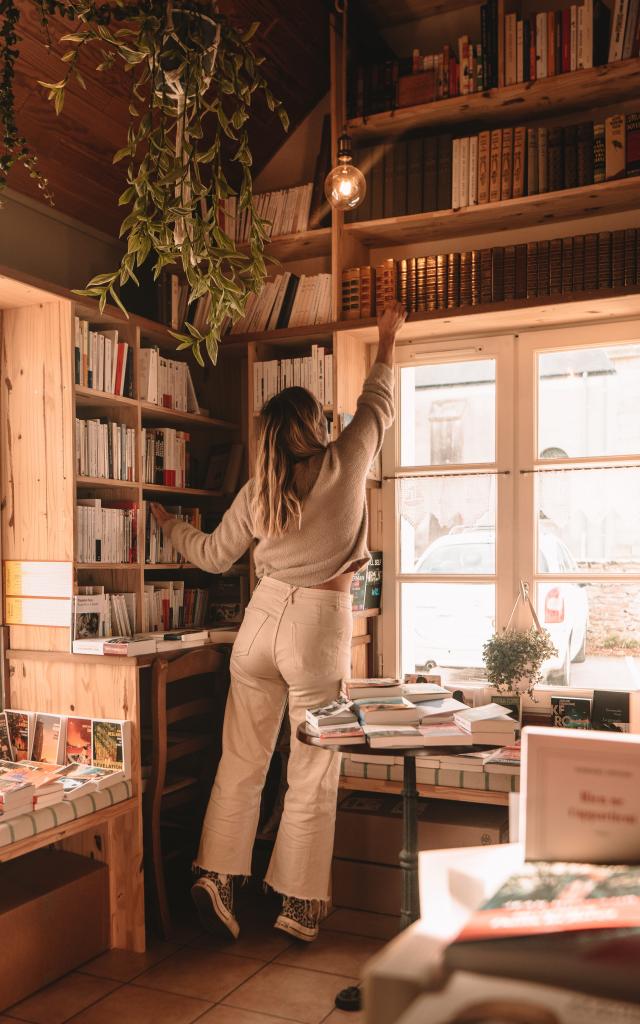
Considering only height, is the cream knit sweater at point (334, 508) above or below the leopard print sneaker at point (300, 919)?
above

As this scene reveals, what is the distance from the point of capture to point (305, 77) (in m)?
3.83

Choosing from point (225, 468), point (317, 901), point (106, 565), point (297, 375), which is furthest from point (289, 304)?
point (317, 901)

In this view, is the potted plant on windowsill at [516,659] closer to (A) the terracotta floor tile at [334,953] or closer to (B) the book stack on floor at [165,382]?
(A) the terracotta floor tile at [334,953]

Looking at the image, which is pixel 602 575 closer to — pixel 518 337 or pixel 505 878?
pixel 518 337

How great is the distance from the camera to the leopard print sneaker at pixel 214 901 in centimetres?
297

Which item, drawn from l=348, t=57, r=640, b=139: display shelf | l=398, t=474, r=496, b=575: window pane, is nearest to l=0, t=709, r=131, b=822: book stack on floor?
l=398, t=474, r=496, b=575: window pane

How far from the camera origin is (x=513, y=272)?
328cm

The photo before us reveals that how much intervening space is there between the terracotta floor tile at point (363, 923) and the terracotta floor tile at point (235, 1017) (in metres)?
0.63

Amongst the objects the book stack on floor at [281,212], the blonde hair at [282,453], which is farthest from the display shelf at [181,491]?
the book stack on floor at [281,212]

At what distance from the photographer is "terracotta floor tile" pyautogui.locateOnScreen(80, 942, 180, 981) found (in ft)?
9.16

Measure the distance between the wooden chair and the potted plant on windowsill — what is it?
103 cm

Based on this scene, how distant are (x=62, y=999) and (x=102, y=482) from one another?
1670mm

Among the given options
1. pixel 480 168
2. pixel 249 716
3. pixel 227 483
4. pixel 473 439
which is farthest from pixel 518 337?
pixel 249 716

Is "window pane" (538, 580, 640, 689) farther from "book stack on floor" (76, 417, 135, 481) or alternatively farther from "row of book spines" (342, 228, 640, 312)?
"book stack on floor" (76, 417, 135, 481)
